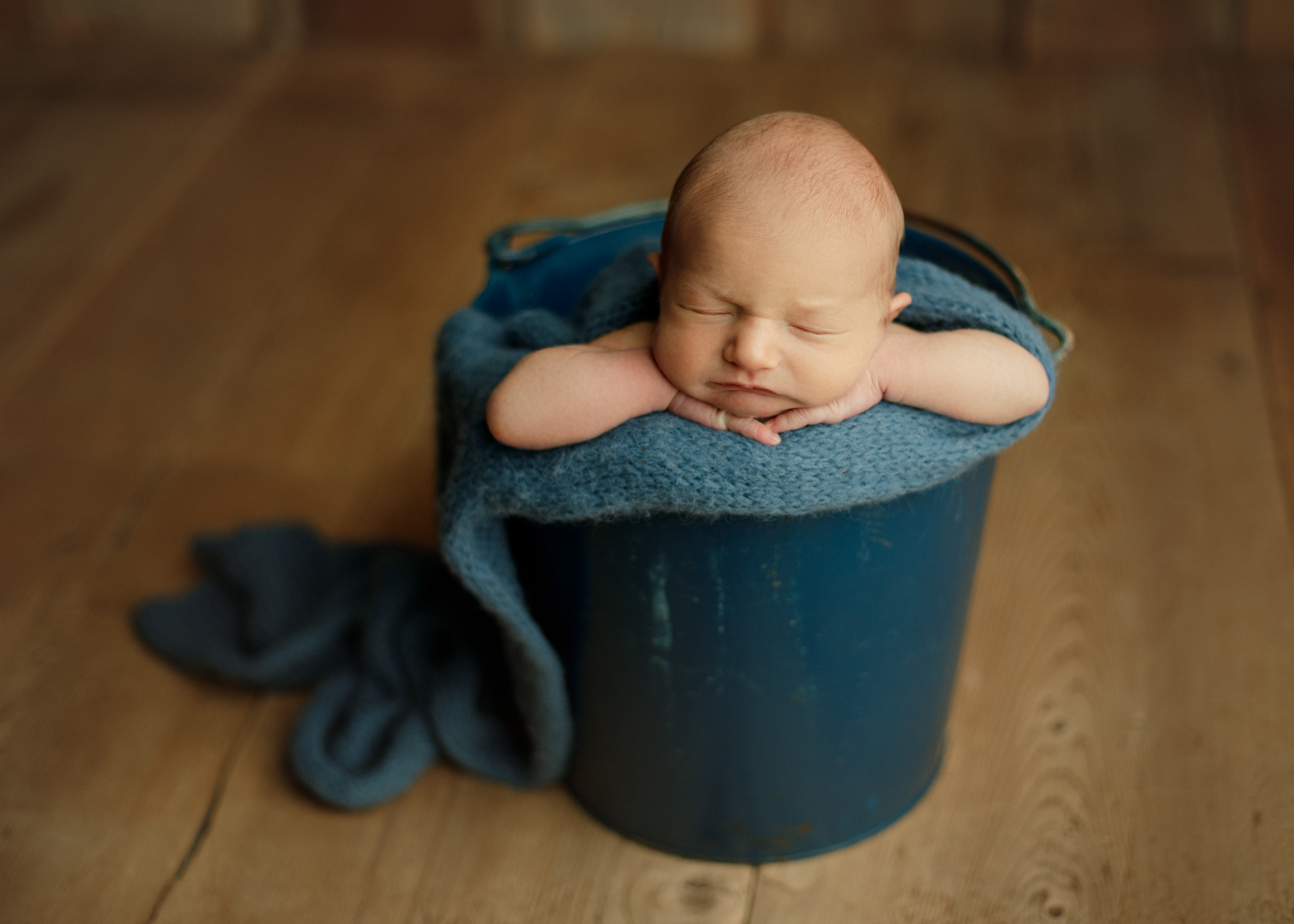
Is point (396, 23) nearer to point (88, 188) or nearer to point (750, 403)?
point (88, 188)

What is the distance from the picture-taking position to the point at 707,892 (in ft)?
3.07

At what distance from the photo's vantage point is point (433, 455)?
1.38 m

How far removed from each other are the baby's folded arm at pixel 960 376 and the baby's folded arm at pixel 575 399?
0.43ft

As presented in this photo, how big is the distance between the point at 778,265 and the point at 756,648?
0.87 feet

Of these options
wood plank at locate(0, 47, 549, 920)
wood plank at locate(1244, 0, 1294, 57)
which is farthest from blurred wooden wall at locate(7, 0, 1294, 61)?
wood plank at locate(0, 47, 549, 920)

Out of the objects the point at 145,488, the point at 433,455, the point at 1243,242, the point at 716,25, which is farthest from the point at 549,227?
the point at 716,25

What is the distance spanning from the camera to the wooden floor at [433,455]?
0.95m

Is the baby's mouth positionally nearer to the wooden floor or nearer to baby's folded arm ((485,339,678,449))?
baby's folded arm ((485,339,678,449))

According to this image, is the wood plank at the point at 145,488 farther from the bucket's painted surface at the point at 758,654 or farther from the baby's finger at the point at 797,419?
the baby's finger at the point at 797,419

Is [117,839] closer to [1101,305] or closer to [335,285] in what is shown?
[335,285]

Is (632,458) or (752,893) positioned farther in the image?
(752,893)

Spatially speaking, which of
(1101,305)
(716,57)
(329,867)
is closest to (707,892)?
(329,867)

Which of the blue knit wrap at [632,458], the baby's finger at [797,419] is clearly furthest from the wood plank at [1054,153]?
the baby's finger at [797,419]

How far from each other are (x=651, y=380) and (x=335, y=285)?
975 mm
